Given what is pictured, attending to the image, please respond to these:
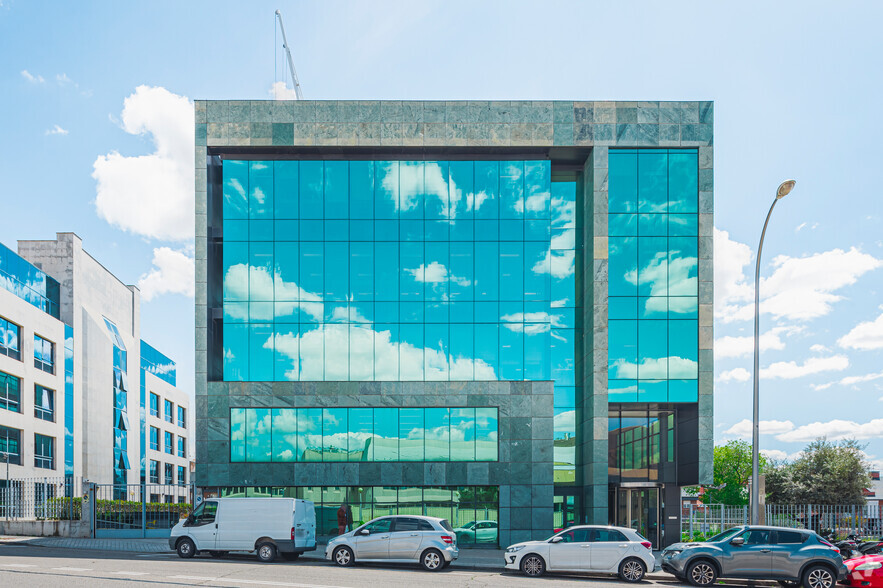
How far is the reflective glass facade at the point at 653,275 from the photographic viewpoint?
32750 mm

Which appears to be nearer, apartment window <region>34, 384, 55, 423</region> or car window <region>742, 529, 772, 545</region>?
car window <region>742, 529, 772, 545</region>

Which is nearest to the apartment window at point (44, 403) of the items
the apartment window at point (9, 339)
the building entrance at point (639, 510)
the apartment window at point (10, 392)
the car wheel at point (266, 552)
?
the apartment window at point (10, 392)

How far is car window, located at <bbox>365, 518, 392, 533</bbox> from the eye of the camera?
73.7ft

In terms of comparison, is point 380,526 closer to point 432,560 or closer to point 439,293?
point 432,560

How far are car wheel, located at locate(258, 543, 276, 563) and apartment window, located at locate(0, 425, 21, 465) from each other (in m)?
25.1

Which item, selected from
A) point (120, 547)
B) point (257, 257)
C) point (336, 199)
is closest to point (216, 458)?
point (120, 547)

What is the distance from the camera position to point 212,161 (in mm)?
34125

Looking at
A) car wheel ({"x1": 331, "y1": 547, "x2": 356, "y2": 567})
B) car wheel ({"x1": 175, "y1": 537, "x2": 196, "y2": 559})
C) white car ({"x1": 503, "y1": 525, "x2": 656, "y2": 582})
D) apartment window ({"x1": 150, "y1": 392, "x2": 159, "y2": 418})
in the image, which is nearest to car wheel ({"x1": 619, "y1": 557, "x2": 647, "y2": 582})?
white car ({"x1": 503, "y1": 525, "x2": 656, "y2": 582})

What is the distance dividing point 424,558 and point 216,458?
13334 mm

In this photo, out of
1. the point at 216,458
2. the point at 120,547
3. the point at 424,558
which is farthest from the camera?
the point at 216,458

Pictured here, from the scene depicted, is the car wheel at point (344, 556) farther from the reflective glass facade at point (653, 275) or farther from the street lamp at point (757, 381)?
the reflective glass facade at point (653, 275)

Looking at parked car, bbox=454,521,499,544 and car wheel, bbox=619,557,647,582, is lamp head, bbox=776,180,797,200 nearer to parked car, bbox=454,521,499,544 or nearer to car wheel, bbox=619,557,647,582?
car wheel, bbox=619,557,647,582

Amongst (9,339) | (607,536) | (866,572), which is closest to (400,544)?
(607,536)

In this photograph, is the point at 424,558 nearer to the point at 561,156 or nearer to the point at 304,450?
the point at 304,450
